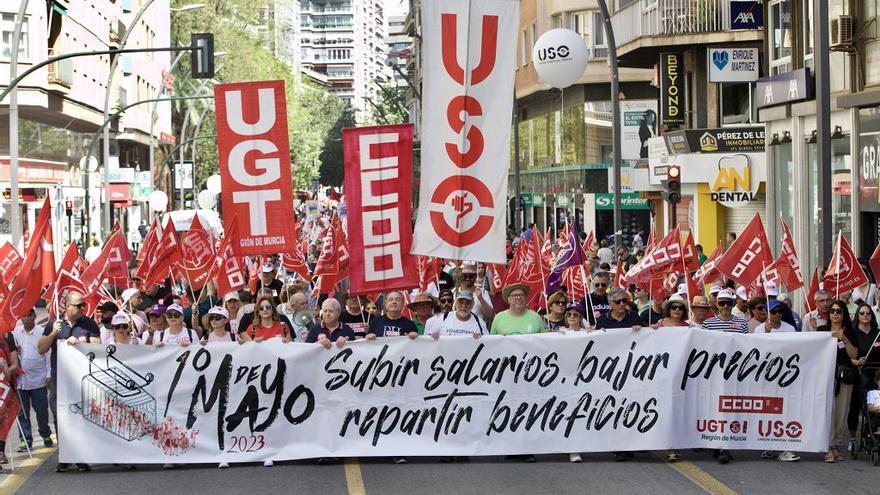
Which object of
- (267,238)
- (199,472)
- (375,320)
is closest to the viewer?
(199,472)

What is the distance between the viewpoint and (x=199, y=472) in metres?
Answer: 12.4

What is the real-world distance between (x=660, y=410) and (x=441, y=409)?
1.82m

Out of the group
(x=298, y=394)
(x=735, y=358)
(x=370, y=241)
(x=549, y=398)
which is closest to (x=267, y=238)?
(x=370, y=241)

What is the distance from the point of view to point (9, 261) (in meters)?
15.8

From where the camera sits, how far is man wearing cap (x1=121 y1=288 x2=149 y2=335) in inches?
632

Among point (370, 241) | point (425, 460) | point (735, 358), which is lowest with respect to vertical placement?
point (425, 460)

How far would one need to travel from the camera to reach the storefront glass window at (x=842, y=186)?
25812 millimetres

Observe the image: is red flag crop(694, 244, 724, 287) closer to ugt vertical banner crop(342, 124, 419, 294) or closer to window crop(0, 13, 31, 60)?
ugt vertical banner crop(342, 124, 419, 294)

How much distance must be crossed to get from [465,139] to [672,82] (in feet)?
85.2

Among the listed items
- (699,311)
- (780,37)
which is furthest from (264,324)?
(780,37)

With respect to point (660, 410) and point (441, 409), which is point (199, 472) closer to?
point (441, 409)

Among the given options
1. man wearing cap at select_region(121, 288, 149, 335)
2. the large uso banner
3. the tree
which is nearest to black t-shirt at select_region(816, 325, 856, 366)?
the large uso banner

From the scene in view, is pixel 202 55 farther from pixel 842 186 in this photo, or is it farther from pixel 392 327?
pixel 392 327

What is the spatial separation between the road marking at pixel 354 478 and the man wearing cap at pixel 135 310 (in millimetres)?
4068
